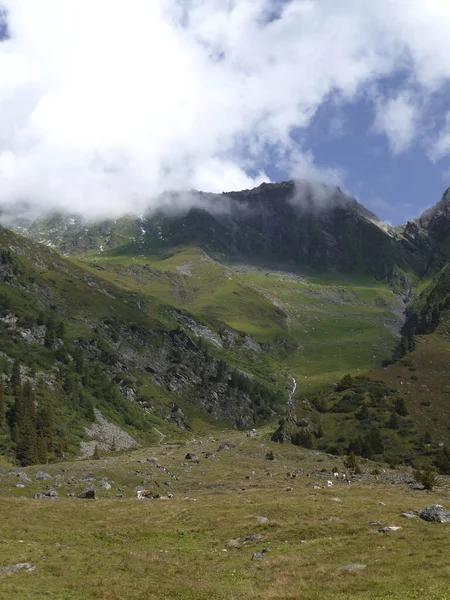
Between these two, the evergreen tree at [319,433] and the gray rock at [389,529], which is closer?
the gray rock at [389,529]

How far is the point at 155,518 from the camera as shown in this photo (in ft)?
140

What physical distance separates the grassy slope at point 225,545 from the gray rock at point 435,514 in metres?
1.20

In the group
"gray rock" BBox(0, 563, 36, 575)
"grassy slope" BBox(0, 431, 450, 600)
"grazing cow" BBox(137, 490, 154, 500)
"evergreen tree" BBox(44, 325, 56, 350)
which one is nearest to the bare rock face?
"evergreen tree" BBox(44, 325, 56, 350)

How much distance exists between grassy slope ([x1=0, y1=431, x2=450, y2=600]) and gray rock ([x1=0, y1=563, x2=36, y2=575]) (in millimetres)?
542

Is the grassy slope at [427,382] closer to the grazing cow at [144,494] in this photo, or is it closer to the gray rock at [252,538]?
the grazing cow at [144,494]

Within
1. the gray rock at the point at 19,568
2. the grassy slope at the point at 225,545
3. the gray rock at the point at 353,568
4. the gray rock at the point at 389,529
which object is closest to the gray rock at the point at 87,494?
the grassy slope at the point at 225,545

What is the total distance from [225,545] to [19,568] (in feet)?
44.8

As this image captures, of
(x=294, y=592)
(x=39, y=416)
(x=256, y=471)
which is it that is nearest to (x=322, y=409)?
(x=256, y=471)

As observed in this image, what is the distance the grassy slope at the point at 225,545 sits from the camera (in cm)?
2370

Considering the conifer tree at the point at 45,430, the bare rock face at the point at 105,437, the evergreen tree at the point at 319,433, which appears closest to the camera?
the evergreen tree at the point at 319,433

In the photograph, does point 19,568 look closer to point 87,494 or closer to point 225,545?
A: point 225,545

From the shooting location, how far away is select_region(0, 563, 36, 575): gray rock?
27.0 meters

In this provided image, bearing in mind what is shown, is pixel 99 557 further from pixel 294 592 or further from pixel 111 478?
pixel 111 478

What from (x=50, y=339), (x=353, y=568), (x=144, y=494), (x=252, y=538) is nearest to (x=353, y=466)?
(x=144, y=494)
